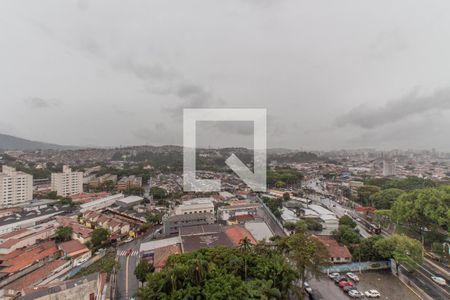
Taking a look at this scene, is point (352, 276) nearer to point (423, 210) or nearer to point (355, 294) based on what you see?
point (355, 294)

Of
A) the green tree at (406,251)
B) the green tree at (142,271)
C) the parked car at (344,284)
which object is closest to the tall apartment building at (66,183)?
the green tree at (142,271)

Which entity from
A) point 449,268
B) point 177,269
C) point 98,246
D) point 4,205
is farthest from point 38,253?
point 449,268

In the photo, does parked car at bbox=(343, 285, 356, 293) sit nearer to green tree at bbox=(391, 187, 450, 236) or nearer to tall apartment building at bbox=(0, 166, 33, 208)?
green tree at bbox=(391, 187, 450, 236)

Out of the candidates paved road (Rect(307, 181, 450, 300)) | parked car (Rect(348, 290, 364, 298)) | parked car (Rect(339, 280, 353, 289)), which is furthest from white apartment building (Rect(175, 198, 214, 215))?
paved road (Rect(307, 181, 450, 300))

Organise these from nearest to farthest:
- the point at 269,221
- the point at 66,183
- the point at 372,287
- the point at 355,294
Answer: the point at 355,294 → the point at 372,287 → the point at 269,221 → the point at 66,183

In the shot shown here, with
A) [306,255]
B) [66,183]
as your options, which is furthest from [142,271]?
[66,183]
